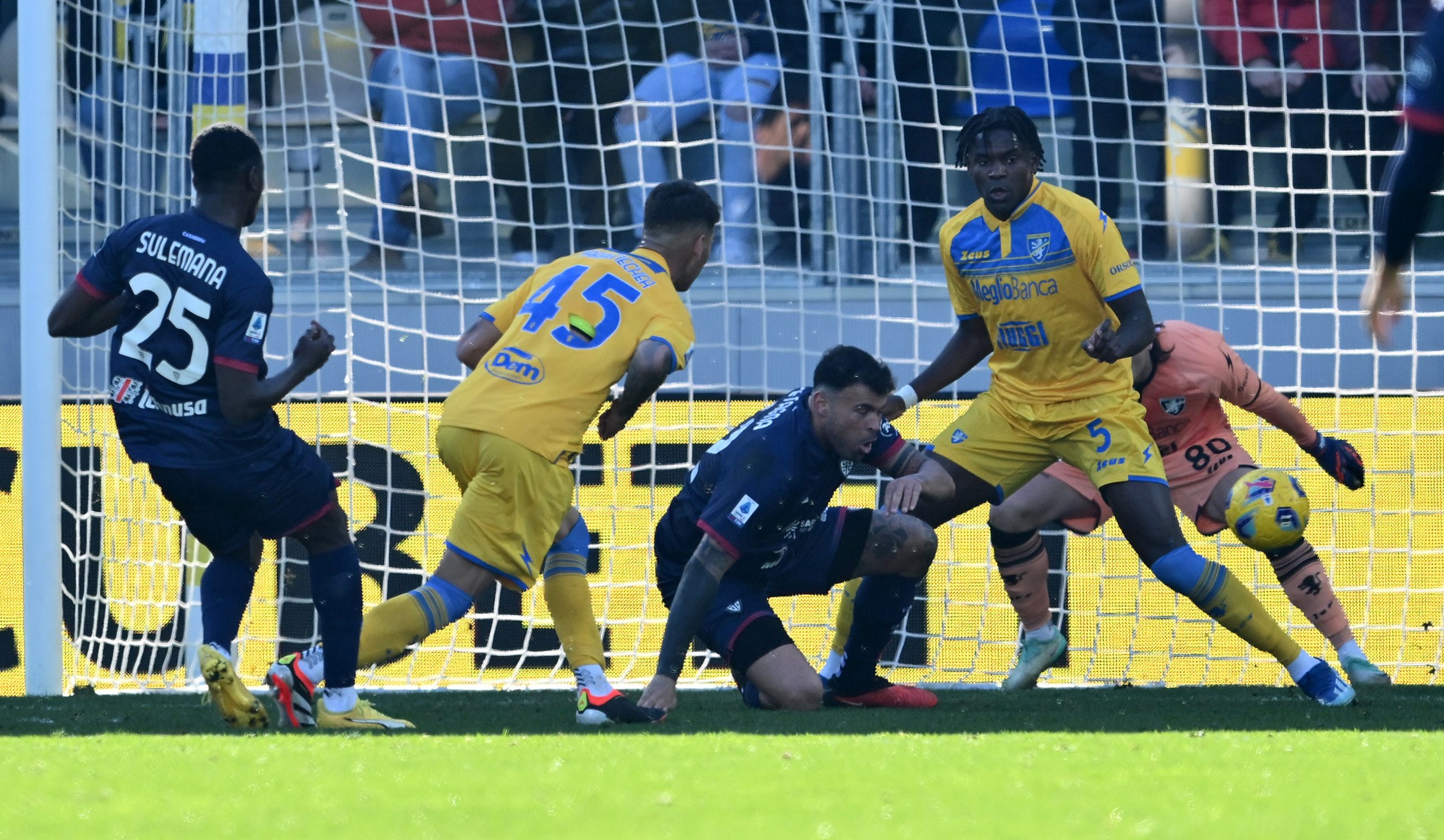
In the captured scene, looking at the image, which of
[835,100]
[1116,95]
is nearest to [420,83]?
[835,100]

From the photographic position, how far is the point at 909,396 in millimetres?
4699

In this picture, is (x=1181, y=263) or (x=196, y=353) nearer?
(x=196, y=353)

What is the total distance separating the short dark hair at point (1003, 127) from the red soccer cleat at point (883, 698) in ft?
4.84

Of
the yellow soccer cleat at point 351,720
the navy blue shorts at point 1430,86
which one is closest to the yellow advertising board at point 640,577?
the yellow soccer cleat at point 351,720

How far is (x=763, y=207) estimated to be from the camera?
6.84 meters

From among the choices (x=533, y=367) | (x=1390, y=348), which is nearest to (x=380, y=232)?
(x=533, y=367)

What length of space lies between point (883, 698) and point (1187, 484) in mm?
1323

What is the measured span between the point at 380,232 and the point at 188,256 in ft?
8.34

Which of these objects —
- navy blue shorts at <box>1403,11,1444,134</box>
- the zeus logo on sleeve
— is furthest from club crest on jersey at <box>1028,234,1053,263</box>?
navy blue shorts at <box>1403,11,1444,134</box>

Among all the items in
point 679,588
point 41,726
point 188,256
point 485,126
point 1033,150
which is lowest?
point 41,726

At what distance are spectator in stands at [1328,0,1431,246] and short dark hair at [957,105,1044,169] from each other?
222 cm

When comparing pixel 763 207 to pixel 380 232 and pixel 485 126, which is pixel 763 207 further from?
pixel 380 232

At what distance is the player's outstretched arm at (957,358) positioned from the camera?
4770mm

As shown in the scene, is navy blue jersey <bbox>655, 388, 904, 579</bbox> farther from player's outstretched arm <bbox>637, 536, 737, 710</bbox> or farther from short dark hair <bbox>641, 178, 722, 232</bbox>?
short dark hair <bbox>641, 178, 722, 232</bbox>
